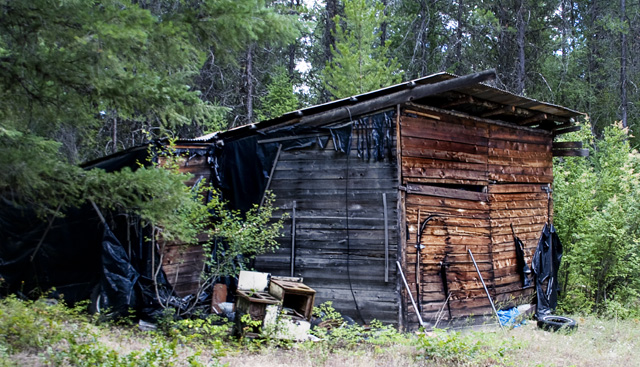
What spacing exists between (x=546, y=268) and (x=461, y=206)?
12.4 feet

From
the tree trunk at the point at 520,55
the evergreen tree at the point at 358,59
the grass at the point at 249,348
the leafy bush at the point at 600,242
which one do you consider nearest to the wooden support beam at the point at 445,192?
the grass at the point at 249,348

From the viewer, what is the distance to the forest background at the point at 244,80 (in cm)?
479

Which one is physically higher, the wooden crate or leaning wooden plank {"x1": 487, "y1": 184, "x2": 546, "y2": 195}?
leaning wooden plank {"x1": 487, "y1": 184, "x2": 546, "y2": 195}

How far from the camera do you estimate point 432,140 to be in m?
9.55

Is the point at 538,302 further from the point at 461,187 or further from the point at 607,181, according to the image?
the point at 607,181

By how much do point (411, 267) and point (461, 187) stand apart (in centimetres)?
230

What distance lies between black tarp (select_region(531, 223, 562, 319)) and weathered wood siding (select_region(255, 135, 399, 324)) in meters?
4.85

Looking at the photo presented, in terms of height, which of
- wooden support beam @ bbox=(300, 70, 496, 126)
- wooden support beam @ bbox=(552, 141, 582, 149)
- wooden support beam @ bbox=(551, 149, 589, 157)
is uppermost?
wooden support beam @ bbox=(300, 70, 496, 126)

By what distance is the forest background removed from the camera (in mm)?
4793

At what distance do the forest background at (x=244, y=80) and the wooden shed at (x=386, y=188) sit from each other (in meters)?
1.72

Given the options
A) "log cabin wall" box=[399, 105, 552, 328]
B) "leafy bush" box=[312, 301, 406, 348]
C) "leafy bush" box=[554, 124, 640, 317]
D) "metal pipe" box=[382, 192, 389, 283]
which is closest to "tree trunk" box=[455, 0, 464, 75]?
"leafy bush" box=[554, 124, 640, 317]

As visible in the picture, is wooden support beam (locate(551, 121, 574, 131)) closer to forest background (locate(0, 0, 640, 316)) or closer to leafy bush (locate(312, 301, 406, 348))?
forest background (locate(0, 0, 640, 316))

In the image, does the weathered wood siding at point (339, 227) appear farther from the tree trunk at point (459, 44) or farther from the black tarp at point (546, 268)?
the tree trunk at point (459, 44)

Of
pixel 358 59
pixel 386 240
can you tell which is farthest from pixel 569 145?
pixel 358 59
